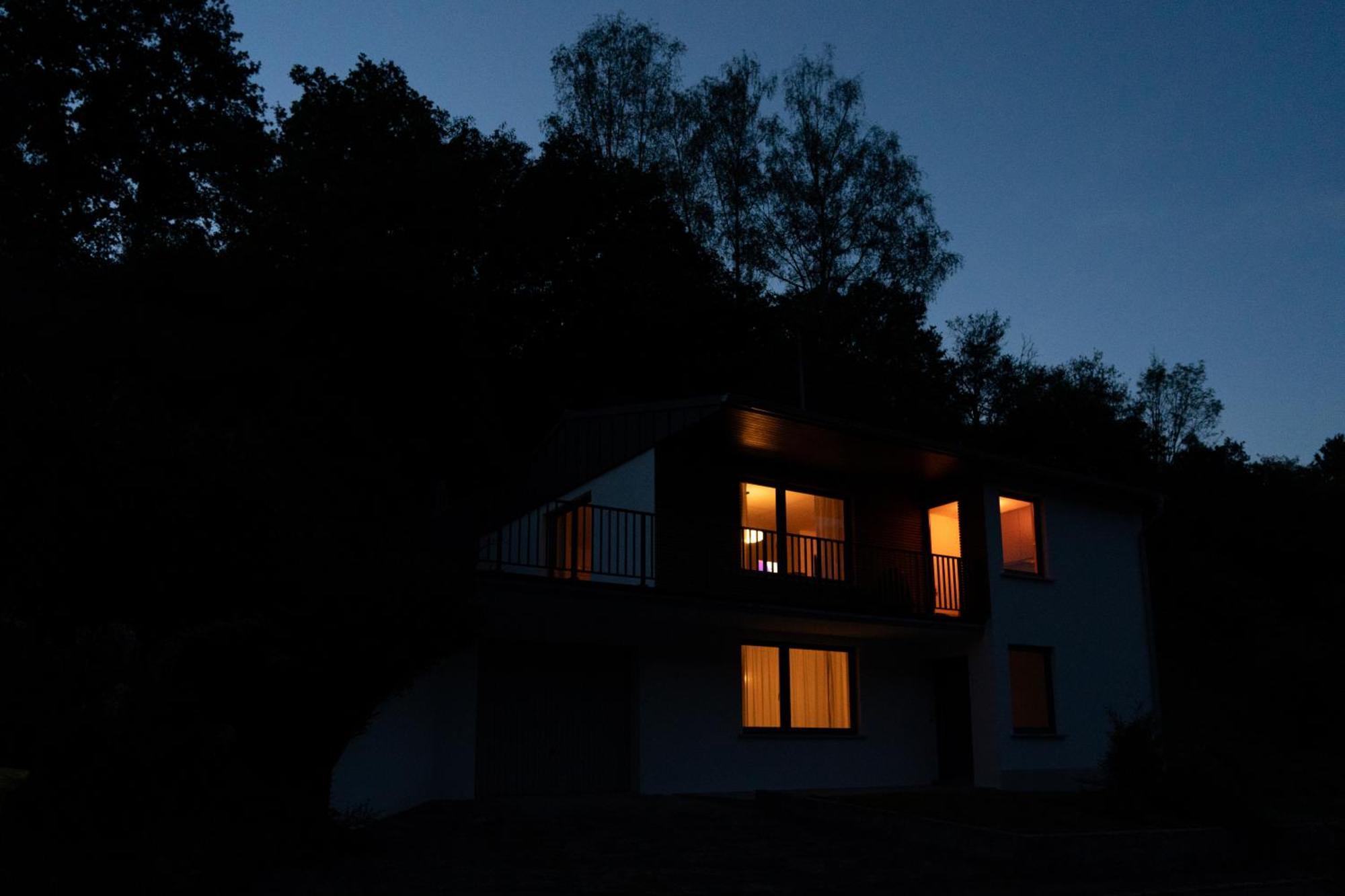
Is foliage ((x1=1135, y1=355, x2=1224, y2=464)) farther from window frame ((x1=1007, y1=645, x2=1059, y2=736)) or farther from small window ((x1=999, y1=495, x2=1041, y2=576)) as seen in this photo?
window frame ((x1=1007, y1=645, x2=1059, y2=736))

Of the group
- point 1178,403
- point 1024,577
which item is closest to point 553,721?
point 1024,577

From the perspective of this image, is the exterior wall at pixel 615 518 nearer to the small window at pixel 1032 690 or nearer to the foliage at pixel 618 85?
the small window at pixel 1032 690

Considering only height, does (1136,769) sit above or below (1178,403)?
below

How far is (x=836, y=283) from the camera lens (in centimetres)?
3216

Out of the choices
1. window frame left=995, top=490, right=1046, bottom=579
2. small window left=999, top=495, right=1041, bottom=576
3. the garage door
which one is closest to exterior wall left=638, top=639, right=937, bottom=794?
the garage door

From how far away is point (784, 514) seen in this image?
58.3 ft

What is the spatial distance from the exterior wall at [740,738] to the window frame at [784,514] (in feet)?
4.23

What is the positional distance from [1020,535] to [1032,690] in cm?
275

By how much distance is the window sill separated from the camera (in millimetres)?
18141

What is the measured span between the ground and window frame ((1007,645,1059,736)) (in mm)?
5587

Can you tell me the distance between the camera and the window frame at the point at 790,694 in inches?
658

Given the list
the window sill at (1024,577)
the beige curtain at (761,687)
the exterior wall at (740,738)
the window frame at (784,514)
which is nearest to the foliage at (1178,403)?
the window sill at (1024,577)

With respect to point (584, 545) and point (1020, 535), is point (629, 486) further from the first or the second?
point (1020, 535)

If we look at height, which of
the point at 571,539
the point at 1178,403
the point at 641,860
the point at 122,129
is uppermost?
the point at 122,129
